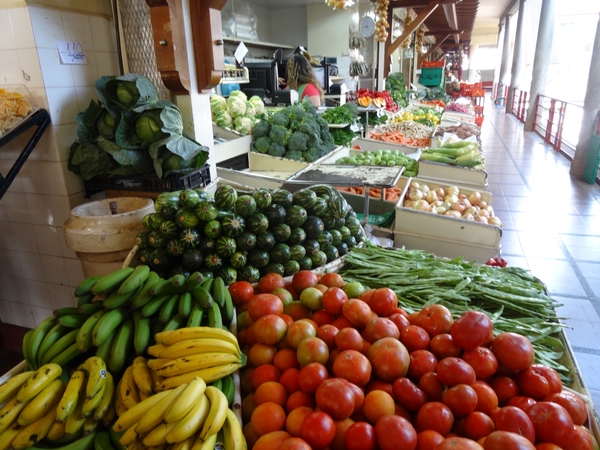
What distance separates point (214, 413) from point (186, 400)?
3.4 inches

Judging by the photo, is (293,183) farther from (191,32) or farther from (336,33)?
(336,33)

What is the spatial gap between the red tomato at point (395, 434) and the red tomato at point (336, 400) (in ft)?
0.32

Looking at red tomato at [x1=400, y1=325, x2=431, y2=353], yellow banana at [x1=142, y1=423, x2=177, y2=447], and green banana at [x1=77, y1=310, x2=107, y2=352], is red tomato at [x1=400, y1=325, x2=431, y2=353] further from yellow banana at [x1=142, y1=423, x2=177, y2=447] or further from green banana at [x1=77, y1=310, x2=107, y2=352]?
green banana at [x1=77, y1=310, x2=107, y2=352]

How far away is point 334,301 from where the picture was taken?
65.4 inches

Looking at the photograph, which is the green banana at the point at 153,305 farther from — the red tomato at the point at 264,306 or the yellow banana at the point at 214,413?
the yellow banana at the point at 214,413

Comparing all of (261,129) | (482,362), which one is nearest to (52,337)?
(482,362)

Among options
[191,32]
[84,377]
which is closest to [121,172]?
[191,32]

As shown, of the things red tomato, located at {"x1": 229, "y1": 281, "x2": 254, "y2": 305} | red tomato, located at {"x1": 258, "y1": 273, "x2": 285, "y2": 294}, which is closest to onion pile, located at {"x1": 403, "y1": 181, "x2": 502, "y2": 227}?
red tomato, located at {"x1": 258, "y1": 273, "x2": 285, "y2": 294}

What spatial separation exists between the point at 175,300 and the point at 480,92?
20.3 metres

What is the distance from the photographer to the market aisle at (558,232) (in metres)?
3.19

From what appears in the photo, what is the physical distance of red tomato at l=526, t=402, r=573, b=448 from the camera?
3.69 ft

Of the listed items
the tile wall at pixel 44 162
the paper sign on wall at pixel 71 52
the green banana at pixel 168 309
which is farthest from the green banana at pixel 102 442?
the paper sign on wall at pixel 71 52

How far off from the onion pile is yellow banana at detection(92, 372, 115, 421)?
2.69 m

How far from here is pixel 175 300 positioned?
161 centimetres
